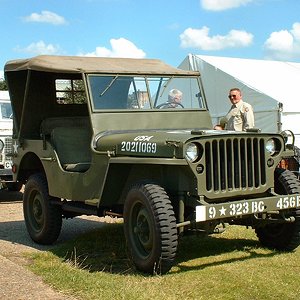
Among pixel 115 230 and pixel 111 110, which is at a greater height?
pixel 111 110

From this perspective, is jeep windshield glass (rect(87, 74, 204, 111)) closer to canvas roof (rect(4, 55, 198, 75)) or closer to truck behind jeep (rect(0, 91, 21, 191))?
canvas roof (rect(4, 55, 198, 75))

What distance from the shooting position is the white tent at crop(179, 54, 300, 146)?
1458 cm

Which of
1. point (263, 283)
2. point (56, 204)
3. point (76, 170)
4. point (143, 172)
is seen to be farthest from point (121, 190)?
point (263, 283)

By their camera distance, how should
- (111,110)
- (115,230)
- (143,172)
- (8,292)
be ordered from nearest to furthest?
(8,292)
(143,172)
(111,110)
(115,230)

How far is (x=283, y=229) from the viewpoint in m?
6.25

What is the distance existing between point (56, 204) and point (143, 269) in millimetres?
1965

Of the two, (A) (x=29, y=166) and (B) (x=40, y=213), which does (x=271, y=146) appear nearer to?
(B) (x=40, y=213)

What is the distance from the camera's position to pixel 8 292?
15.0 ft

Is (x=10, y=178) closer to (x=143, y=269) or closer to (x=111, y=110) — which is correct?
(x=111, y=110)

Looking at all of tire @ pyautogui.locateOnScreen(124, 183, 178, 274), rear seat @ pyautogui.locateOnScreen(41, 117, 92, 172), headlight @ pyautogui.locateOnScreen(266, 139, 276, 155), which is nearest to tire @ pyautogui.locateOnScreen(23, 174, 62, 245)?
rear seat @ pyautogui.locateOnScreen(41, 117, 92, 172)

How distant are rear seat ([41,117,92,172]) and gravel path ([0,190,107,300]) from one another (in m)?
1.06

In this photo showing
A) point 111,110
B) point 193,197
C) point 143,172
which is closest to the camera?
point 193,197

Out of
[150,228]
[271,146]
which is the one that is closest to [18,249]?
[150,228]

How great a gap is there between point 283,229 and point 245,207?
1107 mm
